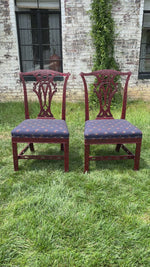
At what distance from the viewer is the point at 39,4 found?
506cm

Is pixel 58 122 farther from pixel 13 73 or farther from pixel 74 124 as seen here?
pixel 13 73

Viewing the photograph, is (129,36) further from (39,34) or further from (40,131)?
(40,131)

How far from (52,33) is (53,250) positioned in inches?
205

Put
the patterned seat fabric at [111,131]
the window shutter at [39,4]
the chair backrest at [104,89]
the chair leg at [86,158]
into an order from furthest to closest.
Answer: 1. the window shutter at [39,4]
2. the chair backrest at [104,89]
3. the chair leg at [86,158]
4. the patterned seat fabric at [111,131]

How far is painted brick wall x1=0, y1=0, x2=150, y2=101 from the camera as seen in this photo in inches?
190

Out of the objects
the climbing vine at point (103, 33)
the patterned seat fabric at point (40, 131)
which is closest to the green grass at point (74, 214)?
the patterned seat fabric at point (40, 131)

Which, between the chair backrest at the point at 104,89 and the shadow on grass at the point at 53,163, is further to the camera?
the chair backrest at the point at 104,89

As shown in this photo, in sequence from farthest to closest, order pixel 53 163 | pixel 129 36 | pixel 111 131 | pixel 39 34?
pixel 39 34 < pixel 129 36 < pixel 53 163 < pixel 111 131

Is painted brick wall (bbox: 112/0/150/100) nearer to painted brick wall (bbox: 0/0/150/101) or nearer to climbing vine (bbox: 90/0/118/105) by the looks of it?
painted brick wall (bbox: 0/0/150/101)

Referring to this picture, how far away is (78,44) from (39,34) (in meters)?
1.09

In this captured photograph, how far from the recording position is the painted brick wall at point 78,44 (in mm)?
4816

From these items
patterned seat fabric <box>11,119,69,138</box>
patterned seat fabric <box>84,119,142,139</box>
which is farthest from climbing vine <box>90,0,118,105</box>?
patterned seat fabric <box>11,119,69,138</box>

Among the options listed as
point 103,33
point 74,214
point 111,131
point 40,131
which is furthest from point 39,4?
point 74,214

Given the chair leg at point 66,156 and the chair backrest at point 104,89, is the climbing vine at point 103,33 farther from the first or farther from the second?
the chair leg at point 66,156
